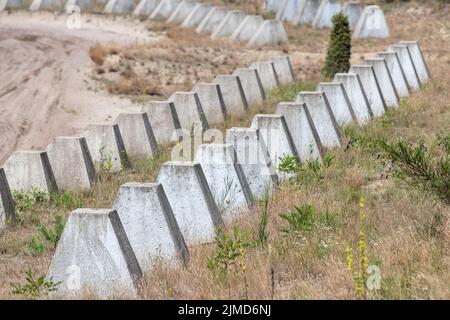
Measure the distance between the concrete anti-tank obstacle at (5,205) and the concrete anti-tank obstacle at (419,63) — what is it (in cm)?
987

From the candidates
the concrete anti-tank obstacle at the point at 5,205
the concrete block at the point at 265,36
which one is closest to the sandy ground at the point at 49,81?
the concrete block at the point at 265,36

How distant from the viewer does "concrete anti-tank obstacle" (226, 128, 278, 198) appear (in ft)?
28.8

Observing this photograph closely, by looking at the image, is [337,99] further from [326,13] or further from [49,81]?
[326,13]

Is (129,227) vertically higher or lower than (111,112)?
lower

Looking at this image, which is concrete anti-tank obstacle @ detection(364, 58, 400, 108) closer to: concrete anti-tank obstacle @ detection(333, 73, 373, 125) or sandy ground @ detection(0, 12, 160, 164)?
concrete anti-tank obstacle @ detection(333, 73, 373, 125)

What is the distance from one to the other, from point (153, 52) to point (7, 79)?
3456 millimetres

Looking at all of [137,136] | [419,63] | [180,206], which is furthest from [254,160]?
[419,63]

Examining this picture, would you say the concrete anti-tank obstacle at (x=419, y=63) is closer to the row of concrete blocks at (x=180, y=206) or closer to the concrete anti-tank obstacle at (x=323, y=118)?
the concrete anti-tank obstacle at (x=323, y=118)

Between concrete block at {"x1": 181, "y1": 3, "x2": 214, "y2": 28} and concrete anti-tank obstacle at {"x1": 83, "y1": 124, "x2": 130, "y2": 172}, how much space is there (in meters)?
14.1

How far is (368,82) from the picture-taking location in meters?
13.5

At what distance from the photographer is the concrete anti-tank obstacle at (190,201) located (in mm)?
7230

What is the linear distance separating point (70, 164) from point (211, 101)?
3991mm
